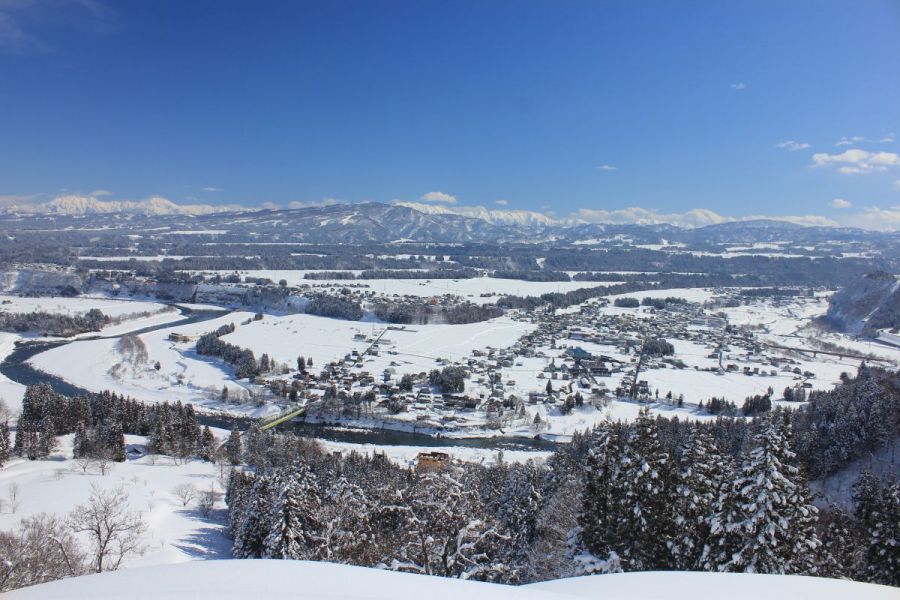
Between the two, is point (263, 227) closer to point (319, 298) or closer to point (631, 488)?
point (319, 298)

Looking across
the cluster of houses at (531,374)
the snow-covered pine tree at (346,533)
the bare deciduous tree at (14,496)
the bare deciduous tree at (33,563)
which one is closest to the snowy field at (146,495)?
the bare deciduous tree at (14,496)

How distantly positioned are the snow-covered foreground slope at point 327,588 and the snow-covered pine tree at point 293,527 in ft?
18.9

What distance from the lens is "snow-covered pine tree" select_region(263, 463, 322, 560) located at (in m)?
7.57

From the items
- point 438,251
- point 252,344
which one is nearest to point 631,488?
point 252,344

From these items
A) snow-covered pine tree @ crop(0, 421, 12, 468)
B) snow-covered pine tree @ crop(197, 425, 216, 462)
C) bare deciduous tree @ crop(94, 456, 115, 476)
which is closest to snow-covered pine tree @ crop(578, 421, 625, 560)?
bare deciduous tree @ crop(94, 456, 115, 476)

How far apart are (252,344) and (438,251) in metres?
98.3

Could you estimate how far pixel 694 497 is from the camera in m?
5.70

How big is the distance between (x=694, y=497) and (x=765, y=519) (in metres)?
0.73

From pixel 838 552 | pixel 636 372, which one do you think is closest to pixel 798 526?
pixel 838 552

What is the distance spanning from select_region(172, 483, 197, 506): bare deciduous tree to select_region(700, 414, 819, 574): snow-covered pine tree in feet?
50.5

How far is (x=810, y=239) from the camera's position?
166 m

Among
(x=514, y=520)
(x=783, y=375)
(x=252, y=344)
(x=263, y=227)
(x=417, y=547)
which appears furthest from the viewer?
(x=263, y=227)

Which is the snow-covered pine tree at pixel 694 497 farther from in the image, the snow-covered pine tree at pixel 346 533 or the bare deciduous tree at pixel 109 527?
the bare deciduous tree at pixel 109 527

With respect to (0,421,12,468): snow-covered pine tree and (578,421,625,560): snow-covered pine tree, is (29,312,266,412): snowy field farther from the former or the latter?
(578,421,625,560): snow-covered pine tree
